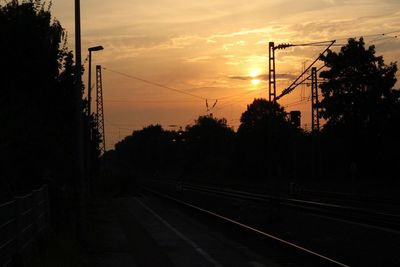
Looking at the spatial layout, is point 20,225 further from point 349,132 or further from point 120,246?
point 349,132

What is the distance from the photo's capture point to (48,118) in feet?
78.9

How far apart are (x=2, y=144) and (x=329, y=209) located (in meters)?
19.7

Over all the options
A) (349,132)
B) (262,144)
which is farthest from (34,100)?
(262,144)

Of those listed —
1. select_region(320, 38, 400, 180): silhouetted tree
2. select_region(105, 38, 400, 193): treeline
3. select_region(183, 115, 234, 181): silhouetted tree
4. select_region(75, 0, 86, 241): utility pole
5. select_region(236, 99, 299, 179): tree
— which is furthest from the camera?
select_region(183, 115, 234, 181): silhouetted tree

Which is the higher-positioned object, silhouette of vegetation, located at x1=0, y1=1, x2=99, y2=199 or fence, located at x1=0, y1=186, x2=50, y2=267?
silhouette of vegetation, located at x1=0, y1=1, x2=99, y2=199

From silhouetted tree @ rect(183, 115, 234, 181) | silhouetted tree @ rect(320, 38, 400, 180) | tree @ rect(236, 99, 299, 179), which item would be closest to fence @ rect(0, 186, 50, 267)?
silhouetted tree @ rect(320, 38, 400, 180)

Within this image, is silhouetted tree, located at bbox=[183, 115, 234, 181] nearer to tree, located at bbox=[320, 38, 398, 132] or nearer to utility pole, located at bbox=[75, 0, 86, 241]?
tree, located at bbox=[320, 38, 398, 132]

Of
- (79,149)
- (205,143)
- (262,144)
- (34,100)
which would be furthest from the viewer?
(205,143)

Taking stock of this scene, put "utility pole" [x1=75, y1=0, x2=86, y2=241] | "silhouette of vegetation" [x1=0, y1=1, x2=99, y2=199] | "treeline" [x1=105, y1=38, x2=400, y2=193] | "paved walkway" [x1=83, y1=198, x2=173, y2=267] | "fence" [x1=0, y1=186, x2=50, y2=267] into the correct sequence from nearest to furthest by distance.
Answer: "fence" [x1=0, y1=186, x2=50, y2=267]
"paved walkway" [x1=83, y1=198, x2=173, y2=267]
"silhouette of vegetation" [x1=0, y1=1, x2=99, y2=199]
"utility pole" [x1=75, y1=0, x2=86, y2=241]
"treeline" [x1=105, y1=38, x2=400, y2=193]

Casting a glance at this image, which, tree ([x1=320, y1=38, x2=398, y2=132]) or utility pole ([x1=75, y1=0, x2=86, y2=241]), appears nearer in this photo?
utility pole ([x1=75, y1=0, x2=86, y2=241])

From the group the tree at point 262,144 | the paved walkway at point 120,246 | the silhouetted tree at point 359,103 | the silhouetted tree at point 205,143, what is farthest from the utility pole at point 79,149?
the silhouetted tree at point 205,143

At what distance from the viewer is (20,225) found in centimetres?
1150

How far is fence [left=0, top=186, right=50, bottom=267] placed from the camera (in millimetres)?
9773

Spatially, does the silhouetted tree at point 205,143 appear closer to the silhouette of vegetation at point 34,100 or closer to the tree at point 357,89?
the tree at point 357,89
